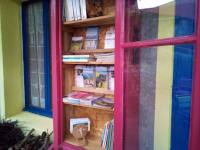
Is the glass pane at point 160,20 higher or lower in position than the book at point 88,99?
higher

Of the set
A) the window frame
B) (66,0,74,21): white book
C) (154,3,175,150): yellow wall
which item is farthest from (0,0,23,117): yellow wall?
(154,3,175,150): yellow wall

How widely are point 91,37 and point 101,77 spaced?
1.48ft

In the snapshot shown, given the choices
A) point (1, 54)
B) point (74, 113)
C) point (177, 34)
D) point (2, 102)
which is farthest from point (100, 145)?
point (1, 54)

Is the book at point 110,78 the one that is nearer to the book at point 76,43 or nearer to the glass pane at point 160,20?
the book at point 76,43

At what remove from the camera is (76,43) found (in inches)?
84.9

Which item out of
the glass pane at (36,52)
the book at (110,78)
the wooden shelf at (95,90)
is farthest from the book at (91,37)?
the glass pane at (36,52)

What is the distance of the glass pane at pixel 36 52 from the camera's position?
2.76 metres

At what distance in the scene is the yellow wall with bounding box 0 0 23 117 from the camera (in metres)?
2.70

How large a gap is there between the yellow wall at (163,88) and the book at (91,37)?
2.74 feet

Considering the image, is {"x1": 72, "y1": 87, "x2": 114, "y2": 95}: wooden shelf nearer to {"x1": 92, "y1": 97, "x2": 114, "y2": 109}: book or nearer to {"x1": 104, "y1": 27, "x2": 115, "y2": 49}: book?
{"x1": 92, "y1": 97, "x2": 114, "y2": 109}: book

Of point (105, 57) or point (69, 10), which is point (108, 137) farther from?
point (69, 10)

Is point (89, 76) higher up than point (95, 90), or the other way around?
point (89, 76)

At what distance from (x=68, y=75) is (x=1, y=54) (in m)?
1.21

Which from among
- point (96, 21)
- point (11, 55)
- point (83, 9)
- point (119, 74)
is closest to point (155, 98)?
point (119, 74)
